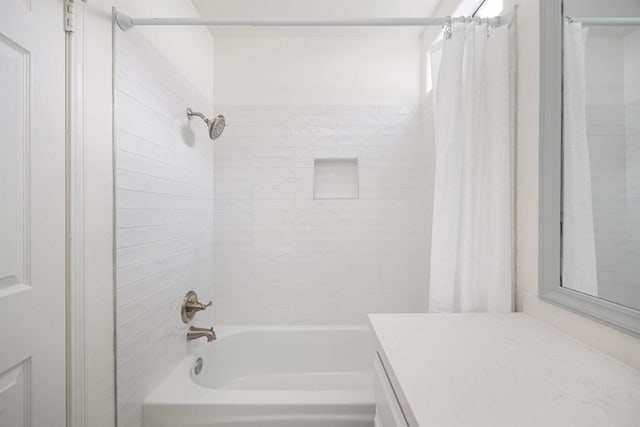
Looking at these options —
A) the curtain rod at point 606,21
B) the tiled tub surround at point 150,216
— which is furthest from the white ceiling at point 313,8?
the curtain rod at point 606,21

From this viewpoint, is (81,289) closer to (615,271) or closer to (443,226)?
(443,226)

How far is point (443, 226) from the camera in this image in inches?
45.3

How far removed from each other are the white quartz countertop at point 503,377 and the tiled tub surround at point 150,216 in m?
0.96

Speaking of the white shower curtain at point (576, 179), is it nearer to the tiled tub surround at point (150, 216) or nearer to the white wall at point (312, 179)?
the white wall at point (312, 179)

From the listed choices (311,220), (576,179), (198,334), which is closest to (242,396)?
(198,334)

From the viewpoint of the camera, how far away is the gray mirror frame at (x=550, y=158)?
2.96 ft

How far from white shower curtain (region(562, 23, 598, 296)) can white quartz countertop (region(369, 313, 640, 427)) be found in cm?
19

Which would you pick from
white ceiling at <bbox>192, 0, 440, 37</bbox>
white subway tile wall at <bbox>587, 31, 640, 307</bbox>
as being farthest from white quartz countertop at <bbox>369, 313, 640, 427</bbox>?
white ceiling at <bbox>192, 0, 440, 37</bbox>

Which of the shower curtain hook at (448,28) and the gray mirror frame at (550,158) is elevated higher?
the shower curtain hook at (448,28)

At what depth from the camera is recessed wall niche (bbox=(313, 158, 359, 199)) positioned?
218cm

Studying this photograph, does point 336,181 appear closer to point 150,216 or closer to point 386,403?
point 150,216

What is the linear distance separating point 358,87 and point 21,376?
2.16 m

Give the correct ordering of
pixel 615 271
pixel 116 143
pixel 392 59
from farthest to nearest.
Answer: pixel 392 59
pixel 116 143
pixel 615 271

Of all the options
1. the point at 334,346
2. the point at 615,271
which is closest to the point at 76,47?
the point at 615,271
